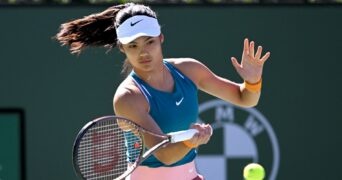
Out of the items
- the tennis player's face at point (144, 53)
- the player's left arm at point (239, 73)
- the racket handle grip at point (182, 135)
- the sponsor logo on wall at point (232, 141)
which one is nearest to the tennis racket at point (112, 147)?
the racket handle grip at point (182, 135)

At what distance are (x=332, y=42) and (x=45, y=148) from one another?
1875 millimetres

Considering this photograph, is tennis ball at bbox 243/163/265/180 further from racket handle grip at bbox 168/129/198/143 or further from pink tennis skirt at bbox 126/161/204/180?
racket handle grip at bbox 168/129/198/143

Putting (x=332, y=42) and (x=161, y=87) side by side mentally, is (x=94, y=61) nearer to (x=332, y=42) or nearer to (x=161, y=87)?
(x=332, y=42)

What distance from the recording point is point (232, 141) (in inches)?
237

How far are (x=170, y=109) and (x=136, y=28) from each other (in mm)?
333

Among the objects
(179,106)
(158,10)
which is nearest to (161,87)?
(179,106)

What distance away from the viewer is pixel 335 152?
6.13 meters

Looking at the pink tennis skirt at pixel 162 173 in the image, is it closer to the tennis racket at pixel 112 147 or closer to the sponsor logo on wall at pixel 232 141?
the tennis racket at pixel 112 147

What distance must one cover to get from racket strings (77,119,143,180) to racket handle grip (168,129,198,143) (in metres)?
0.13

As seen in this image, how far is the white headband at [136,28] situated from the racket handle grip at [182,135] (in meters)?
0.40

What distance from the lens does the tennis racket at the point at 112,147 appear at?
140 inches

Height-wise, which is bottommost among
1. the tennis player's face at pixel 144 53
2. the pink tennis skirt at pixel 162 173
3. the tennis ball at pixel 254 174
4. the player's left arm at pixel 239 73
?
the tennis ball at pixel 254 174

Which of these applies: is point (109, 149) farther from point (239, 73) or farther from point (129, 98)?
point (239, 73)

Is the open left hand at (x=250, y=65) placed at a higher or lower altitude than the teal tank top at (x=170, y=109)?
higher
